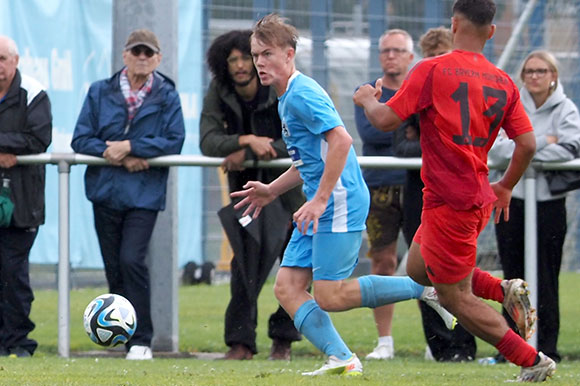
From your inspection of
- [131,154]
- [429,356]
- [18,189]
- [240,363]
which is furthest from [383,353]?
[18,189]

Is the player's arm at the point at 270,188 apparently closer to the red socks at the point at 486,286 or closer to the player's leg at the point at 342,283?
the player's leg at the point at 342,283

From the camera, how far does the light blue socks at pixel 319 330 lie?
22.2ft

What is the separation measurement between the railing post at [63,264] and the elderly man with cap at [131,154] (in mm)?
178

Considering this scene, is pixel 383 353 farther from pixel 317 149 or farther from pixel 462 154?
pixel 462 154

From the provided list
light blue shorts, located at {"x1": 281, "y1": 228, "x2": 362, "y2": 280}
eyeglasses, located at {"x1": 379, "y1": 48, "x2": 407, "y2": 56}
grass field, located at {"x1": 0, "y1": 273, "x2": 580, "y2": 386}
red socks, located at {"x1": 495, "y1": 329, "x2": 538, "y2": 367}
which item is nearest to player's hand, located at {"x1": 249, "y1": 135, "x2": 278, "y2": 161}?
eyeglasses, located at {"x1": 379, "y1": 48, "x2": 407, "y2": 56}

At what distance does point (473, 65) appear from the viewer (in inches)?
248

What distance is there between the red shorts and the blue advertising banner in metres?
7.96

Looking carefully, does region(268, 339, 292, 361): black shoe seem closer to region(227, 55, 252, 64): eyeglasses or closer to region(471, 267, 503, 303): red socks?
region(227, 55, 252, 64): eyeglasses

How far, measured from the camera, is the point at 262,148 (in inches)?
350

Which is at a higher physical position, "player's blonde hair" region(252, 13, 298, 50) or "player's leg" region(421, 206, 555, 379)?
"player's blonde hair" region(252, 13, 298, 50)

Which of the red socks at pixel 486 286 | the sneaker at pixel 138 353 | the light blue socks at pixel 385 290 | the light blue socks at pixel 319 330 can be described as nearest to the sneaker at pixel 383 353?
the sneaker at pixel 138 353

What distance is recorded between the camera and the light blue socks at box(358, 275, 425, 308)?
22.3 ft

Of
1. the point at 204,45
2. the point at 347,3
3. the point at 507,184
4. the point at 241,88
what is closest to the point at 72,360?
the point at 241,88

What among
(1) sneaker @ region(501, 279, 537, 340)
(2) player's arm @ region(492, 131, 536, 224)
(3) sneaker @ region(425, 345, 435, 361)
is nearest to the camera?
(1) sneaker @ region(501, 279, 537, 340)
